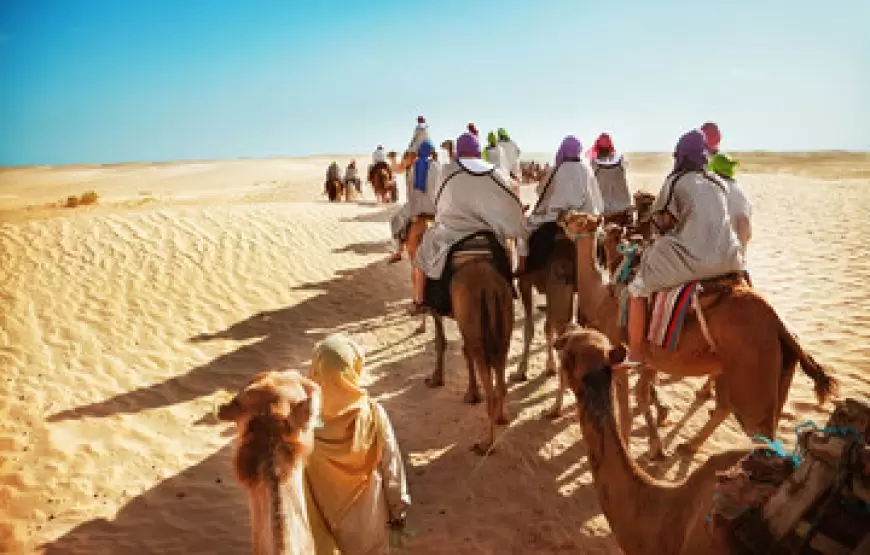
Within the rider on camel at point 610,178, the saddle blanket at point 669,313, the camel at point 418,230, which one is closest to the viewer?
the saddle blanket at point 669,313

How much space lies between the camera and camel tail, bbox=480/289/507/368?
498cm

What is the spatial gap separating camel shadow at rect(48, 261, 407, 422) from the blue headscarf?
244 cm

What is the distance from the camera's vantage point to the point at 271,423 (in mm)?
1886

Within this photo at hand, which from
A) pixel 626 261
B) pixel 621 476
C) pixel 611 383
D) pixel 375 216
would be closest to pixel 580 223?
pixel 626 261

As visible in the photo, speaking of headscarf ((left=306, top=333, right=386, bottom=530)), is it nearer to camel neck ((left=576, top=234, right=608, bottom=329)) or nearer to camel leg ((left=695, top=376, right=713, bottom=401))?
camel neck ((left=576, top=234, right=608, bottom=329))

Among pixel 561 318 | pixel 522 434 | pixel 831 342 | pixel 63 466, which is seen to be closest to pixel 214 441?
pixel 63 466

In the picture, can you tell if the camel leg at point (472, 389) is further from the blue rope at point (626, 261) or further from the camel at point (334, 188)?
the camel at point (334, 188)

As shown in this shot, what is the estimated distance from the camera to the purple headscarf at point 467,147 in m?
5.89

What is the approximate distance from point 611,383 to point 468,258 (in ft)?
10.2

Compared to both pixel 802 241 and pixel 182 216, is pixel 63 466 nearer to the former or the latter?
pixel 182 216

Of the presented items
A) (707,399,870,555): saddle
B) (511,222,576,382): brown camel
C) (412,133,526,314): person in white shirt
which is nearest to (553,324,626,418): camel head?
(707,399,870,555): saddle

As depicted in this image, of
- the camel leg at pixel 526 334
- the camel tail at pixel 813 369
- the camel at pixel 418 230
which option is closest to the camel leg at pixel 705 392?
the camel leg at pixel 526 334

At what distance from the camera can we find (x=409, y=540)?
3.99 metres

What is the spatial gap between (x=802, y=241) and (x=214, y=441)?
1551 cm
